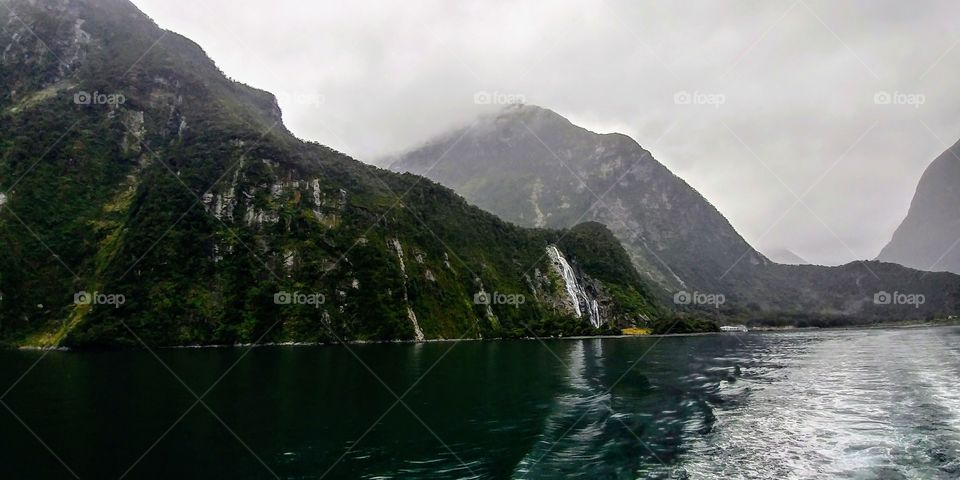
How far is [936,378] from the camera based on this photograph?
2418 inches

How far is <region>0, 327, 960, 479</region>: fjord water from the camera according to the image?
2852 cm

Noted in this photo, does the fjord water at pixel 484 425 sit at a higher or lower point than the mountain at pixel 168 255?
lower

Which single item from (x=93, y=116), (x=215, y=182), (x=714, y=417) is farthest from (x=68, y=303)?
(x=714, y=417)

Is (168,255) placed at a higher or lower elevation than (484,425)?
higher

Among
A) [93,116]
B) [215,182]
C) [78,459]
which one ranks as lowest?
[78,459]

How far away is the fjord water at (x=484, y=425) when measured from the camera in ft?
93.6

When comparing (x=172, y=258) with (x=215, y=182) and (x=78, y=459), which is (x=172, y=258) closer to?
(x=215, y=182)

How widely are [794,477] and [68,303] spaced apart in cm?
17204

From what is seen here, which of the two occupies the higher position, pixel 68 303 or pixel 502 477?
pixel 68 303

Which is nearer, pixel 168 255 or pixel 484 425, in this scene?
pixel 484 425

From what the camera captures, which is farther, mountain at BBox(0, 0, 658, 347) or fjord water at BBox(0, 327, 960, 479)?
mountain at BBox(0, 0, 658, 347)

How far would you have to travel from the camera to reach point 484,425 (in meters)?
39.5

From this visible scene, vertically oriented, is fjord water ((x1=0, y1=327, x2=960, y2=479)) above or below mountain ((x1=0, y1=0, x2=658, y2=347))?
below

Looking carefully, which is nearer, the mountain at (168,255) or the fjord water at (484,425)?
the fjord water at (484,425)
